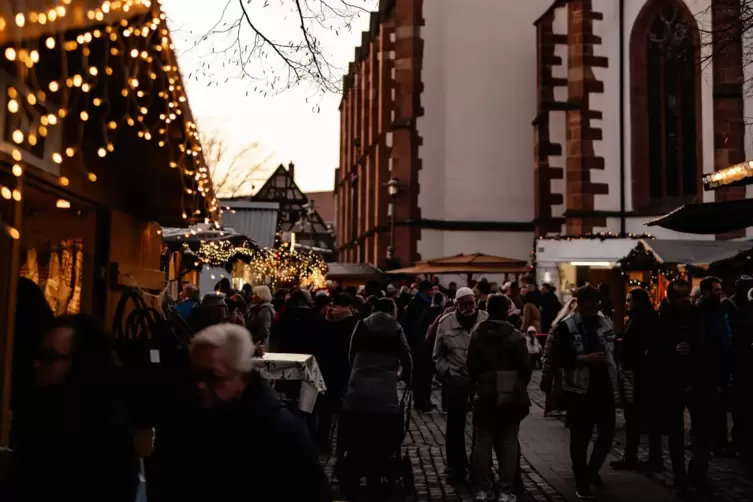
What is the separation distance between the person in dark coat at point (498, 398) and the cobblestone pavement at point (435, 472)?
0.41m

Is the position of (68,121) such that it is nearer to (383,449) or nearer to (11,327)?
(11,327)

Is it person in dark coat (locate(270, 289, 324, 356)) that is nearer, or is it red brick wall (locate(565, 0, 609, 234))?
person in dark coat (locate(270, 289, 324, 356))

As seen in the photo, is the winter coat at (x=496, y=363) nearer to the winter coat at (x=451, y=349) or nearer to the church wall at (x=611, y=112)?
the winter coat at (x=451, y=349)

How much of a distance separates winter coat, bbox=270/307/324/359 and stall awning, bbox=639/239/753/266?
8.11 metres

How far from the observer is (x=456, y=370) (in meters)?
9.16

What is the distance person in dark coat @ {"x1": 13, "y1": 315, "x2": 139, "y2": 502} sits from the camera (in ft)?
11.7

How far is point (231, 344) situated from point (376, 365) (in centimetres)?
466

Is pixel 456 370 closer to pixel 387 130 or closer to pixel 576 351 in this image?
pixel 576 351

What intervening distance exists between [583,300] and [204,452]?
552 centimetres

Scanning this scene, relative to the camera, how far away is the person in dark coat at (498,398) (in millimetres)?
7914

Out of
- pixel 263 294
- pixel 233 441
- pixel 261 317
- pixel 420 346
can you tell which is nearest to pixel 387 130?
pixel 420 346

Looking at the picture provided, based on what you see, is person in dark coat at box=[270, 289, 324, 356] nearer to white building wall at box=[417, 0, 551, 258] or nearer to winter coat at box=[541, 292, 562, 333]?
winter coat at box=[541, 292, 562, 333]

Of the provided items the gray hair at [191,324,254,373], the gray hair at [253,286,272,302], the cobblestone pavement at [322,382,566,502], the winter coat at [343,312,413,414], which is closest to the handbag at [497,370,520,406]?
the winter coat at [343,312,413,414]

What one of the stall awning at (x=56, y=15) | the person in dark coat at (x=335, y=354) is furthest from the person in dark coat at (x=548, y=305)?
the stall awning at (x=56, y=15)
